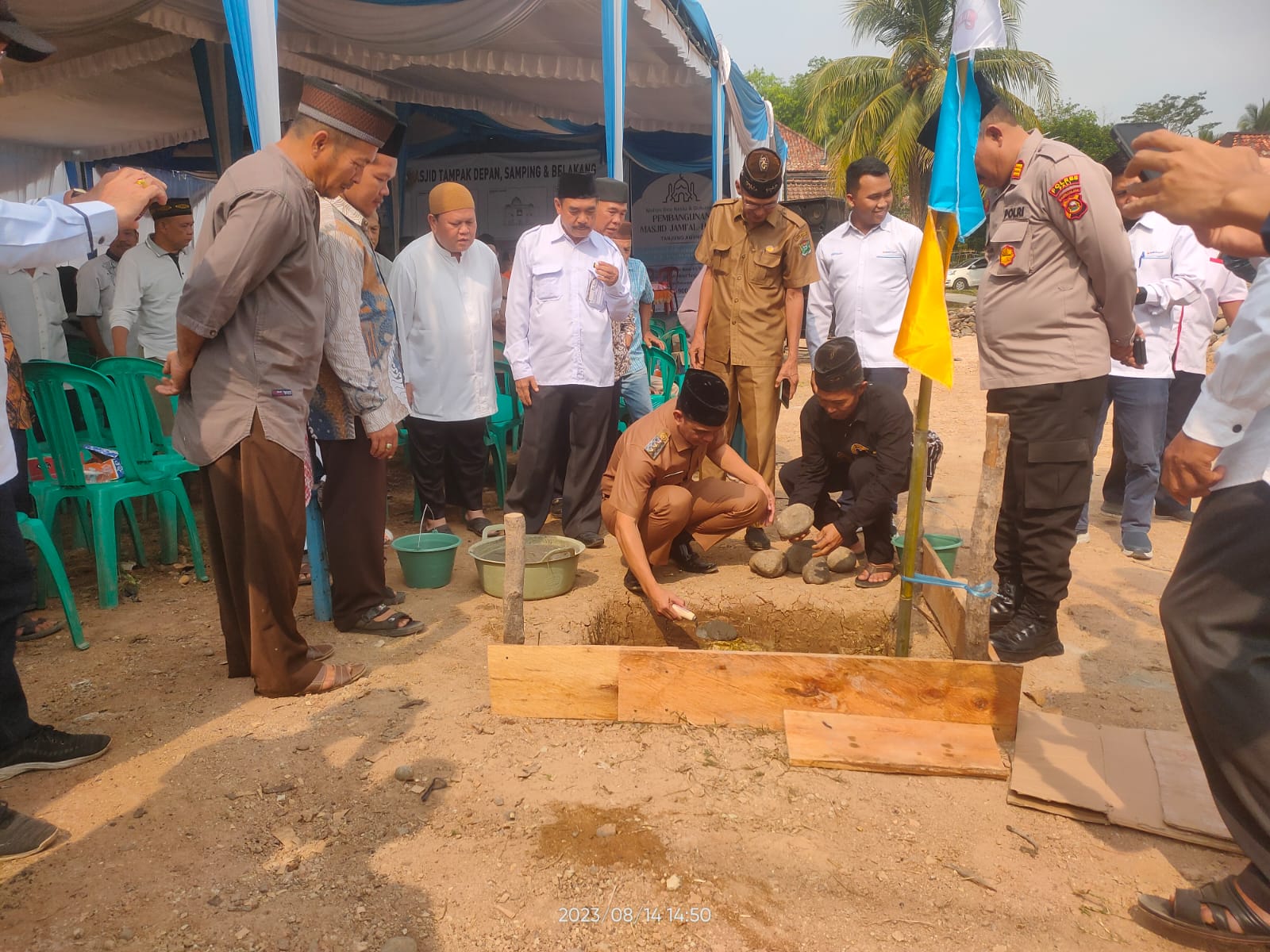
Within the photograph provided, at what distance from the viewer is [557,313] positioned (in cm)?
486

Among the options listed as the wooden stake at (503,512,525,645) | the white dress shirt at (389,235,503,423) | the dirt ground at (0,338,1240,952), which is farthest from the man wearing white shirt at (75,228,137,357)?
the wooden stake at (503,512,525,645)

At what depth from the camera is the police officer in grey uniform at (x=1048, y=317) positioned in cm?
318

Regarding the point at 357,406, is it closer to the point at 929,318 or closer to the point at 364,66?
the point at 929,318

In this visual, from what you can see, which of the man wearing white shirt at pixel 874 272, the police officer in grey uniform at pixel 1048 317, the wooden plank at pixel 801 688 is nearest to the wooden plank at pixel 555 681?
the wooden plank at pixel 801 688

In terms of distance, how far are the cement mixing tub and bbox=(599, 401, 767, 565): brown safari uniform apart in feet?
0.86

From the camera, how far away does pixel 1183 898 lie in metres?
2.05

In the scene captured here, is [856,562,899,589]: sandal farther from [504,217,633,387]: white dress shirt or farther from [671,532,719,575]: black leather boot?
[504,217,633,387]: white dress shirt

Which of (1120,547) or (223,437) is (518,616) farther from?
(1120,547)

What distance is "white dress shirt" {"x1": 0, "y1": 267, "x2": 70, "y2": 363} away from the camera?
5.63 m

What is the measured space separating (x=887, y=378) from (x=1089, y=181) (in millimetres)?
1939

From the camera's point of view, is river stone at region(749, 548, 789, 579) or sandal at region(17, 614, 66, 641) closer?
sandal at region(17, 614, 66, 641)

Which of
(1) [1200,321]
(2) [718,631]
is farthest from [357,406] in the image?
(1) [1200,321]

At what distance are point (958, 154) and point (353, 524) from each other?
265cm

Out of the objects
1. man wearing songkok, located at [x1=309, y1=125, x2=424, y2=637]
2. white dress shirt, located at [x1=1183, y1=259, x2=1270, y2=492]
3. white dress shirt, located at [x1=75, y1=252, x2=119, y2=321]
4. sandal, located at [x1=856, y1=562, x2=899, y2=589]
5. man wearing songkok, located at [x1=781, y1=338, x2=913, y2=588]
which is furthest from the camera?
white dress shirt, located at [x1=75, y1=252, x2=119, y2=321]
